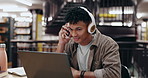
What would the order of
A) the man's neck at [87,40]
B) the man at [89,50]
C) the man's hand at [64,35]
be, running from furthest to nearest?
the man's hand at [64,35]
the man's neck at [87,40]
the man at [89,50]

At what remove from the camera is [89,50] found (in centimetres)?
126

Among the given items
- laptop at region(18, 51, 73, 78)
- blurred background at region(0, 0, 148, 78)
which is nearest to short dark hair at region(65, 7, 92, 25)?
laptop at region(18, 51, 73, 78)

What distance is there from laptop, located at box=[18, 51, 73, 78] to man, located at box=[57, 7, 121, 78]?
249 millimetres

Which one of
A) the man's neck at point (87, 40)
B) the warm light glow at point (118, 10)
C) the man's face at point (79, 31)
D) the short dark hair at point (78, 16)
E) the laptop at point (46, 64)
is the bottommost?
the laptop at point (46, 64)

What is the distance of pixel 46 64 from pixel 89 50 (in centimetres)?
42

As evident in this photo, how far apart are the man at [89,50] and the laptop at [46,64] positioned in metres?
0.25

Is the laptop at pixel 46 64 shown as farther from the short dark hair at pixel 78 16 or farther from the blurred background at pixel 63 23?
the blurred background at pixel 63 23

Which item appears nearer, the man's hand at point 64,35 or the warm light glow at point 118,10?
the man's hand at point 64,35

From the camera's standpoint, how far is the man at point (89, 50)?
114 centimetres

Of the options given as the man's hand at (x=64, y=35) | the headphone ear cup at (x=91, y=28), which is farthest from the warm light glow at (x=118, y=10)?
the headphone ear cup at (x=91, y=28)

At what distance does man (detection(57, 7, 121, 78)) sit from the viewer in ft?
3.73

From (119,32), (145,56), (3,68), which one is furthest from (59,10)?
(3,68)

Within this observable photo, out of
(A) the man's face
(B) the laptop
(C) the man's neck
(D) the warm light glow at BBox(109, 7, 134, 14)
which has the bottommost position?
(B) the laptop

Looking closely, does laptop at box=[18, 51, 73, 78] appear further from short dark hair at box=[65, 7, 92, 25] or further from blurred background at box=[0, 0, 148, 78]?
blurred background at box=[0, 0, 148, 78]
